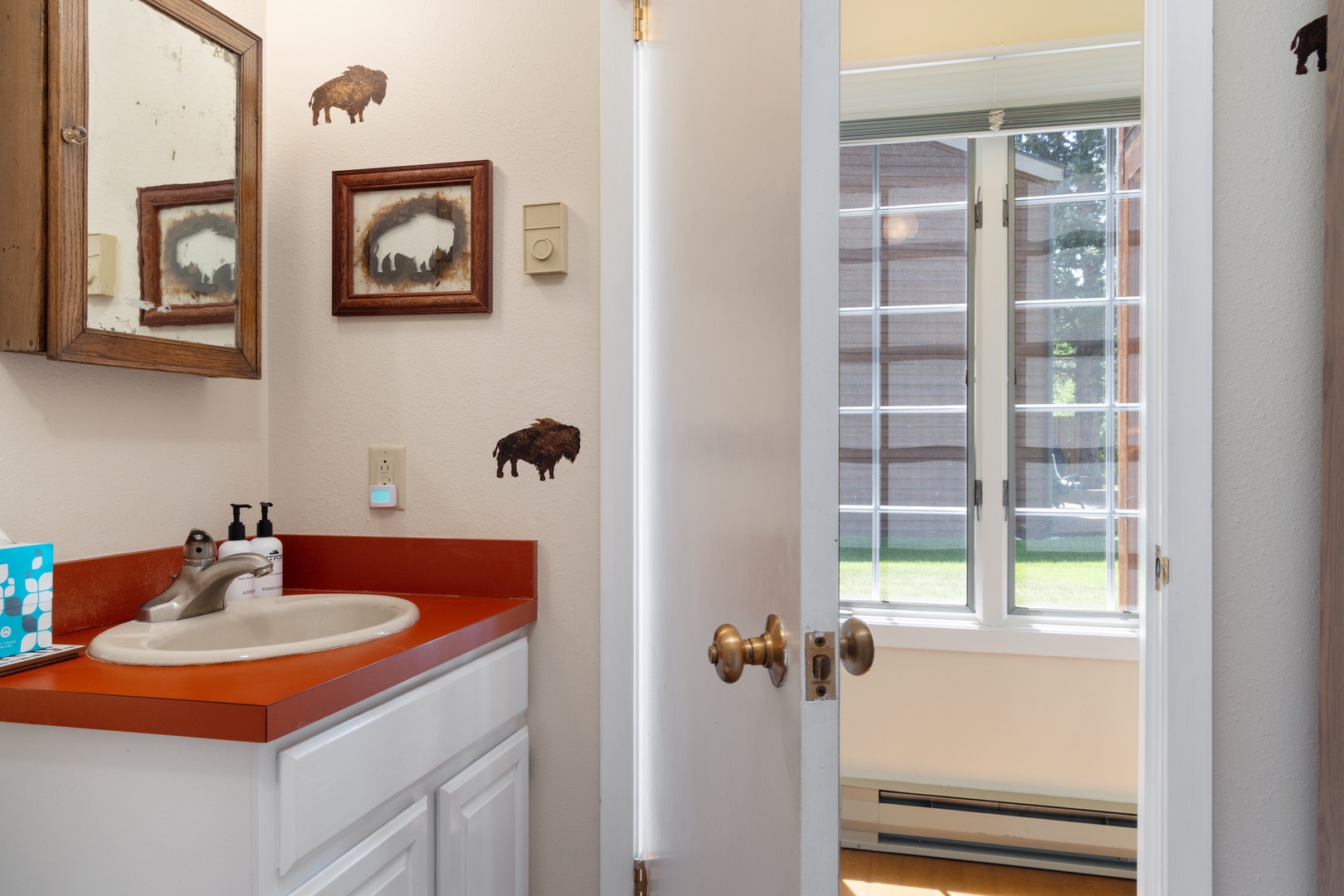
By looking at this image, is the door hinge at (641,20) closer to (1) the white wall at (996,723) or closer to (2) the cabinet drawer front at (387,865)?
(2) the cabinet drawer front at (387,865)

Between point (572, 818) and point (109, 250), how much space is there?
1201mm

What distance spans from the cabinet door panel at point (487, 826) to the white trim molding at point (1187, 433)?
1.05 m

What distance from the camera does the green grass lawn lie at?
226cm

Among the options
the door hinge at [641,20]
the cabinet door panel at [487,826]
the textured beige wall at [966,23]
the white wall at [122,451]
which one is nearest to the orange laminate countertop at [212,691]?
the white wall at [122,451]

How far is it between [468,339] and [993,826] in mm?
1859

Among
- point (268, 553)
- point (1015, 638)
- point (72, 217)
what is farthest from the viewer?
point (1015, 638)

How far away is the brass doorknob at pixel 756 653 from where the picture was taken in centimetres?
67

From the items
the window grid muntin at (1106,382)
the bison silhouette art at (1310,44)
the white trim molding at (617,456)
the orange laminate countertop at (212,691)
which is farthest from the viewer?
the window grid muntin at (1106,382)

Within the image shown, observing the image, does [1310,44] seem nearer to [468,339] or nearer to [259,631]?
[468,339]

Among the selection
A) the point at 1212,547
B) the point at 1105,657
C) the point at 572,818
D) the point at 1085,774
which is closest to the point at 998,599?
the point at 1105,657

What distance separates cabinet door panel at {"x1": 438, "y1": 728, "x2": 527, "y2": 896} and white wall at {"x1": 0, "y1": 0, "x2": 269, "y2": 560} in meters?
0.66

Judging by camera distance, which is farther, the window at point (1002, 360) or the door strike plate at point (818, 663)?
the window at point (1002, 360)

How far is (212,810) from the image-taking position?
0.83 meters

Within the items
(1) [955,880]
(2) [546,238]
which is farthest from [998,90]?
(1) [955,880]
